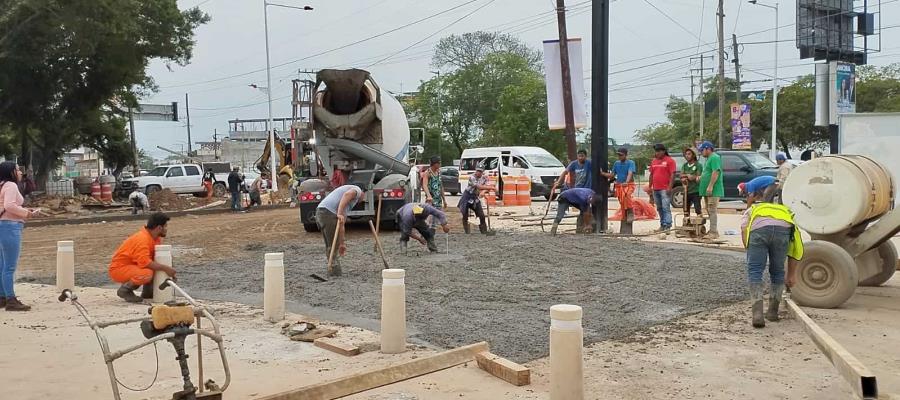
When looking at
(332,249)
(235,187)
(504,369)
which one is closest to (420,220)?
(332,249)

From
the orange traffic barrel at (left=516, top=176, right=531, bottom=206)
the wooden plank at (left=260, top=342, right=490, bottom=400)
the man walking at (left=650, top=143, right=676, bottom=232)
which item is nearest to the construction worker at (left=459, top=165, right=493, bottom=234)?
the man walking at (left=650, top=143, right=676, bottom=232)

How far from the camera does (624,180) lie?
50.5ft

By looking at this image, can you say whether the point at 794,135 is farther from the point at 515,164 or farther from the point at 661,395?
the point at 661,395

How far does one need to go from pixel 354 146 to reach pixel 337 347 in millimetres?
10583

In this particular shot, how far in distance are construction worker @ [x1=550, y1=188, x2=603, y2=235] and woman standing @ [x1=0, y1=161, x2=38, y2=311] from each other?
30.5 ft

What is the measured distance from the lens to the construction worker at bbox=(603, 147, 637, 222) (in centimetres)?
1529

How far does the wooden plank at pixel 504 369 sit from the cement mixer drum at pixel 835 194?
14.4 feet

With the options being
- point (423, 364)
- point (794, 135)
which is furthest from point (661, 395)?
point (794, 135)

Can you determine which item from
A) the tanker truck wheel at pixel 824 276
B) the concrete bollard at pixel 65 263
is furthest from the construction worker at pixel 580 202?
the concrete bollard at pixel 65 263

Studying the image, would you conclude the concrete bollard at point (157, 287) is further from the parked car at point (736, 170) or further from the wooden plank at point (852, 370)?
the parked car at point (736, 170)

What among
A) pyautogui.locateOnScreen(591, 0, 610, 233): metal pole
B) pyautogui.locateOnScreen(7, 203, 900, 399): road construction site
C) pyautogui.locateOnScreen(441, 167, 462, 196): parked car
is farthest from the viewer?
pyautogui.locateOnScreen(441, 167, 462, 196): parked car

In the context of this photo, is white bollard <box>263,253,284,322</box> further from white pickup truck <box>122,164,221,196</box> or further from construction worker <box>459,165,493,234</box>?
white pickup truck <box>122,164,221,196</box>

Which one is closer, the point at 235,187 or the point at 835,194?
the point at 835,194

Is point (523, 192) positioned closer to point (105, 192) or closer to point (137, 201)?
point (137, 201)
